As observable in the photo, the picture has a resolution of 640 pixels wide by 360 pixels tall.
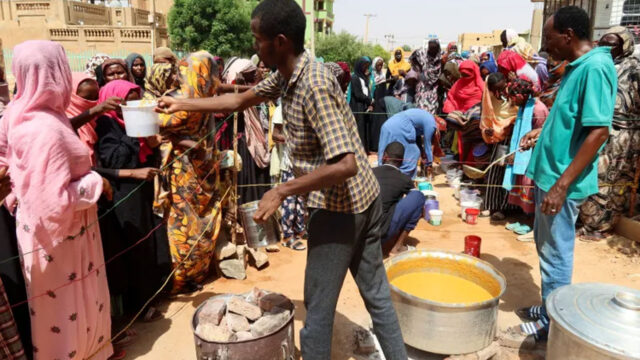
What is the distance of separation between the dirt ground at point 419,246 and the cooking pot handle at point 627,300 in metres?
1.10

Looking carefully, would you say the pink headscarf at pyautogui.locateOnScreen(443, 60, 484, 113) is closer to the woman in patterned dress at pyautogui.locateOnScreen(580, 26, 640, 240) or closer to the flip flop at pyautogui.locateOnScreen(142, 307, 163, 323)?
the woman in patterned dress at pyautogui.locateOnScreen(580, 26, 640, 240)

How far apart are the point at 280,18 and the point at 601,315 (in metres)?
1.87

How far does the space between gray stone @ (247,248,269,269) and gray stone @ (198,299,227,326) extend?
1.68 m

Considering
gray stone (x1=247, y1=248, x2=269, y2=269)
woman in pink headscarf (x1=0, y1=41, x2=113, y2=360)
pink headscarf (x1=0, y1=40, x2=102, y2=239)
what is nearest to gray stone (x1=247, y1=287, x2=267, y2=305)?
woman in pink headscarf (x1=0, y1=41, x2=113, y2=360)

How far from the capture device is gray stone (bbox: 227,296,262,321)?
2.49m

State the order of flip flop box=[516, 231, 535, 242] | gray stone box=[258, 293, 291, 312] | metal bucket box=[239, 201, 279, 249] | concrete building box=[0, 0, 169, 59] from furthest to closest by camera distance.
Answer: concrete building box=[0, 0, 169, 59], flip flop box=[516, 231, 535, 242], metal bucket box=[239, 201, 279, 249], gray stone box=[258, 293, 291, 312]

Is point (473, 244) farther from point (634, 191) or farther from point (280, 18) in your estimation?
point (280, 18)

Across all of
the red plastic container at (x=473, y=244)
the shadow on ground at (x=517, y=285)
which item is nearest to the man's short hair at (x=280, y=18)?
the shadow on ground at (x=517, y=285)

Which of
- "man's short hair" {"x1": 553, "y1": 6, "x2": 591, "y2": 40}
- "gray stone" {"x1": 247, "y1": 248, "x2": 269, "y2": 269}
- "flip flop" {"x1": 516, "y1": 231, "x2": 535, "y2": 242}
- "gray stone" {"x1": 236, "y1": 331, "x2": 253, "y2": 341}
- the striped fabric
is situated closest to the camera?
the striped fabric

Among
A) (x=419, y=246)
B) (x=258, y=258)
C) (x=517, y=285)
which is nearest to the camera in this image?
(x=517, y=285)

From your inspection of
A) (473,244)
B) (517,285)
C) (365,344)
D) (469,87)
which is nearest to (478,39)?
(469,87)

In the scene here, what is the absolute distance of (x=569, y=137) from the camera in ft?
8.27

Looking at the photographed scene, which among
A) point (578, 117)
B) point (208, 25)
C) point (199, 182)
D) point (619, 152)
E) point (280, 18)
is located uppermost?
point (208, 25)

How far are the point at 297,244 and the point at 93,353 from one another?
2500 mm
